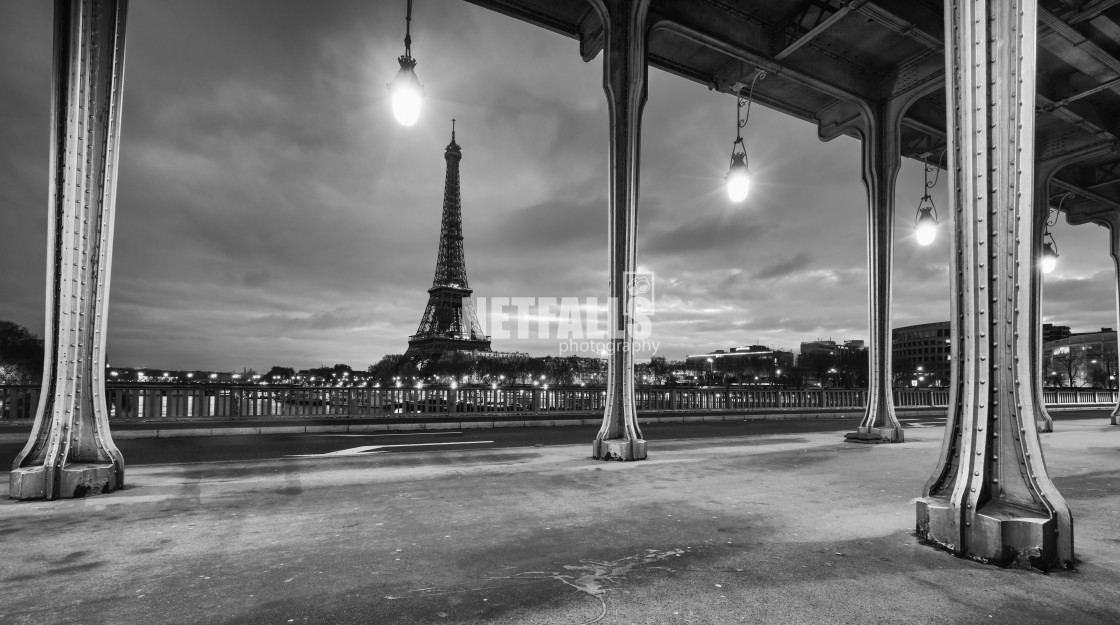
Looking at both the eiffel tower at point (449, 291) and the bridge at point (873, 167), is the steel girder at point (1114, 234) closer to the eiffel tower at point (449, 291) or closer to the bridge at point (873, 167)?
the bridge at point (873, 167)

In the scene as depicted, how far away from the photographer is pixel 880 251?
10.9 metres

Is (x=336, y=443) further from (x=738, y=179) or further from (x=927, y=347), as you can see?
(x=927, y=347)

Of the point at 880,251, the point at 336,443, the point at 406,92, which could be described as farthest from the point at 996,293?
the point at 336,443

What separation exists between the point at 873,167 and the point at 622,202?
606 cm

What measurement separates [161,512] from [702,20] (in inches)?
394

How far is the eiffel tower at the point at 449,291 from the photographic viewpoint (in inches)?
3031

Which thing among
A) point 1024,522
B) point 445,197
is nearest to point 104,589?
point 1024,522

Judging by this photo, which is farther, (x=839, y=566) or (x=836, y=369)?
(x=836, y=369)

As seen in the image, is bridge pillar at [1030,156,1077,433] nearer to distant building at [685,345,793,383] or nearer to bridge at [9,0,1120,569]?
bridge at [9,0,1120,569]

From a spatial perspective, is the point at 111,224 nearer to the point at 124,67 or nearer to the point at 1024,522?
the point at 124,67

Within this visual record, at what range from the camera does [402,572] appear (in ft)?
11.1

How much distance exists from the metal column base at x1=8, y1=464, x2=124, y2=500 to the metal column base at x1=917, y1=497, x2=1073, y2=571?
24.6 feet

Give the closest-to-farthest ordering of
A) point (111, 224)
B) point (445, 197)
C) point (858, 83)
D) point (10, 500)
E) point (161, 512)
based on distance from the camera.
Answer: point (161, 512), point (10, 500), point (111, 224), point (858, 83), point (445, 197)

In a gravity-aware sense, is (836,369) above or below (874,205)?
below
